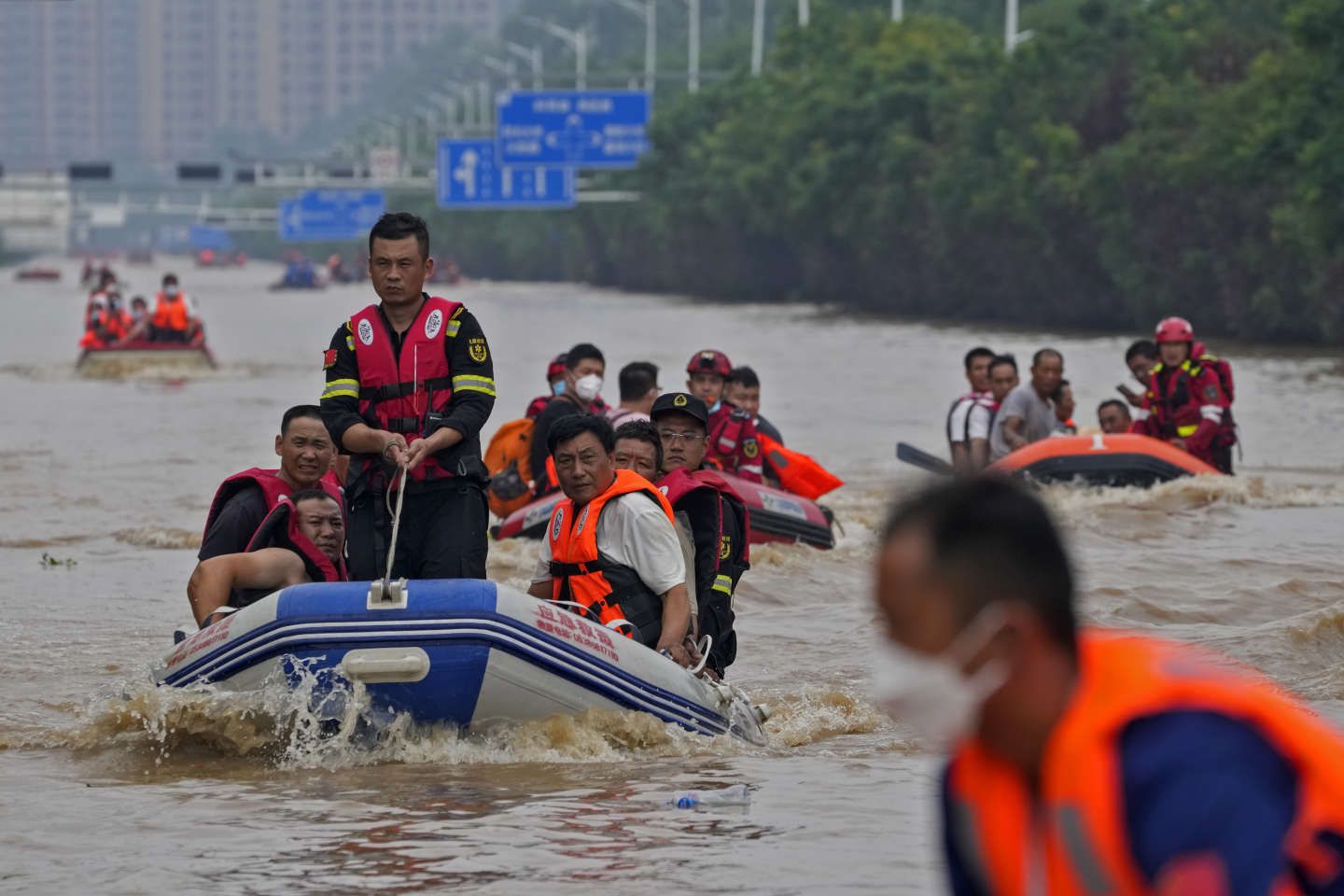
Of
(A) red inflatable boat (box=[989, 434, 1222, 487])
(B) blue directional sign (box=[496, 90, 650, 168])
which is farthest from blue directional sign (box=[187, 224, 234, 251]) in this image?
(A) red inflatable boat (box=[989, 434, 1222, 487])

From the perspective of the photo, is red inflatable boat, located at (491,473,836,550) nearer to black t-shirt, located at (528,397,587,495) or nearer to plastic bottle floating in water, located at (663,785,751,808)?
black t-shirt, located at (528,397,587,495)

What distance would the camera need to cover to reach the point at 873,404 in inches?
1135

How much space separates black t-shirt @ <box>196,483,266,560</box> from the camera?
804 centimetres

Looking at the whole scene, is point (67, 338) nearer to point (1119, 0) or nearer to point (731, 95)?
point (1119, 0)

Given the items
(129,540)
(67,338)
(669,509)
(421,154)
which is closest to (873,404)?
(129,540)

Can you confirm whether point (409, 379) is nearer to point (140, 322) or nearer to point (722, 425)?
point (722, 425)

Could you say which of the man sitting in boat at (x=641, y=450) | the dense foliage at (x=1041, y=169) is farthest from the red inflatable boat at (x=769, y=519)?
the dense foliage at (x=1041, y=169)

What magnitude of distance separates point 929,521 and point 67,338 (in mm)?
48352

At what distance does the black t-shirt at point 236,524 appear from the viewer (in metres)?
8.04

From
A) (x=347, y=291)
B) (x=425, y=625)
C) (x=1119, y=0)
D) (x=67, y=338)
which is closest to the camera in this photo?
(x=425, y=625)

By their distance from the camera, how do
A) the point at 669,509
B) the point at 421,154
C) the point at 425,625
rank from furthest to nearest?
1. the point at 421,154
2. the point at 669,509
3. the point at 425,625

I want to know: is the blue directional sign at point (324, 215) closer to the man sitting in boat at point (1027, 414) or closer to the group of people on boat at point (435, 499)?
the man sitting in boat at point (1027, 414)

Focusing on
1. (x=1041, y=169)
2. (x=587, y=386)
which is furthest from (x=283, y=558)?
(x=1041, y=169)

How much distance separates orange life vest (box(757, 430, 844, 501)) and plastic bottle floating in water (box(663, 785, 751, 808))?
21.1 ft
